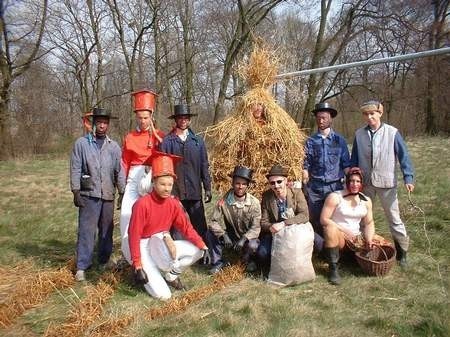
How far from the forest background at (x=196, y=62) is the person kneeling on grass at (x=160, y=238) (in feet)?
36.2

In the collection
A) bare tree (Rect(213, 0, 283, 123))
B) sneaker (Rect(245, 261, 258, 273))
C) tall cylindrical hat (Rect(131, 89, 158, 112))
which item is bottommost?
sneaker (Rect(245, 261, 258, 273))

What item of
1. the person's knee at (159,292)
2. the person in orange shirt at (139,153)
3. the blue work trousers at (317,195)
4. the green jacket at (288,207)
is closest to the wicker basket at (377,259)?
the blue work trousers at (317,195)

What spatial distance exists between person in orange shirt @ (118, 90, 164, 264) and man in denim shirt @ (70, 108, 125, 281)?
0.46 ft

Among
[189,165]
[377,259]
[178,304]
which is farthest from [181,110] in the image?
[377,259]

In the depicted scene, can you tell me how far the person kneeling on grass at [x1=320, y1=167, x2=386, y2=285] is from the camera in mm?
4133

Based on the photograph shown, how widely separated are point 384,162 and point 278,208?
1.15 meters

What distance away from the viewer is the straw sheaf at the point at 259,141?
4660 millimetres

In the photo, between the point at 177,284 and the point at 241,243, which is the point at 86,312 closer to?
the point at 177,284

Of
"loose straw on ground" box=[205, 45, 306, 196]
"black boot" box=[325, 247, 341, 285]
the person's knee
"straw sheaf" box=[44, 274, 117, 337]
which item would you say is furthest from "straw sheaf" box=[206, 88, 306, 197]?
"straw sheaf" box=[44, 274, 117, 337]

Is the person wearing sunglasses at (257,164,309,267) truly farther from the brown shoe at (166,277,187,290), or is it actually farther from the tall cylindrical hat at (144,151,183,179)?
the tall cylindrical hat at (144,151,183,179)

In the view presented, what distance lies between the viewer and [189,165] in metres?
4.59

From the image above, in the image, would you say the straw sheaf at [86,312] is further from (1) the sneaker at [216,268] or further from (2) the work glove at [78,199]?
(1) the sneaker at [216,268]

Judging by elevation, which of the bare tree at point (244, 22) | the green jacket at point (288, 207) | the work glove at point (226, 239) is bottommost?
the work glove at point (226, 239)

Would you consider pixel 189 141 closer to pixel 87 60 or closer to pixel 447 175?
pixel 447 175
